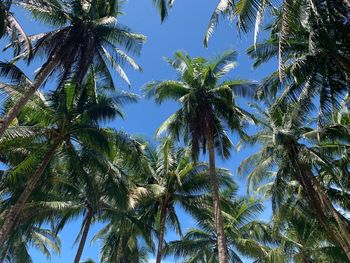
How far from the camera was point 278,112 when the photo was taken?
66.9 ft

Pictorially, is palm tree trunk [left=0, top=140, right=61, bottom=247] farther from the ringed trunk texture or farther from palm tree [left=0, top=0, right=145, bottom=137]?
the ringed trunk texture

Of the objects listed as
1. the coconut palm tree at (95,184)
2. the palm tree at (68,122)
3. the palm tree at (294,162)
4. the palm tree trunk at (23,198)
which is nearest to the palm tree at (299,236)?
the palm tree at (294,162)

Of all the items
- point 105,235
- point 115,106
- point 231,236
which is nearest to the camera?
point 115,106

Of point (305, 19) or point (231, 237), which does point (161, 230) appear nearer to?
point (231, 237)

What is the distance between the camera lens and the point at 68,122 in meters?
16.6

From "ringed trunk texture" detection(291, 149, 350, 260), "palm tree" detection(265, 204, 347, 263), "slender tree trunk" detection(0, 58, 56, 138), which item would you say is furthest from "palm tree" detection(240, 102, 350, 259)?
"slender tree trunk" detection(0, 58, 56, 138)

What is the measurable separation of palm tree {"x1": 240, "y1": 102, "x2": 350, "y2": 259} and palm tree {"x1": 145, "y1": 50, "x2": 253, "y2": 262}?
2.00 meters

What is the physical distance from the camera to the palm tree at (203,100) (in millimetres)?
18469

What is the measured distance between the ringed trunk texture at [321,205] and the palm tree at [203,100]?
353 centimetres

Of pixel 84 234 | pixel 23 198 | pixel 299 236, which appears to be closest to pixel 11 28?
pixel 23 198

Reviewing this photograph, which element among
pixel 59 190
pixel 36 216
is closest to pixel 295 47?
pixel 59 190

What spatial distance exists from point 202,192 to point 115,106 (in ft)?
23.0

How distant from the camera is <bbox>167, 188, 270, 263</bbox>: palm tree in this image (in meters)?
23.9

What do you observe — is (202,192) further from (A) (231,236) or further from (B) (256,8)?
(B) (256,8)
